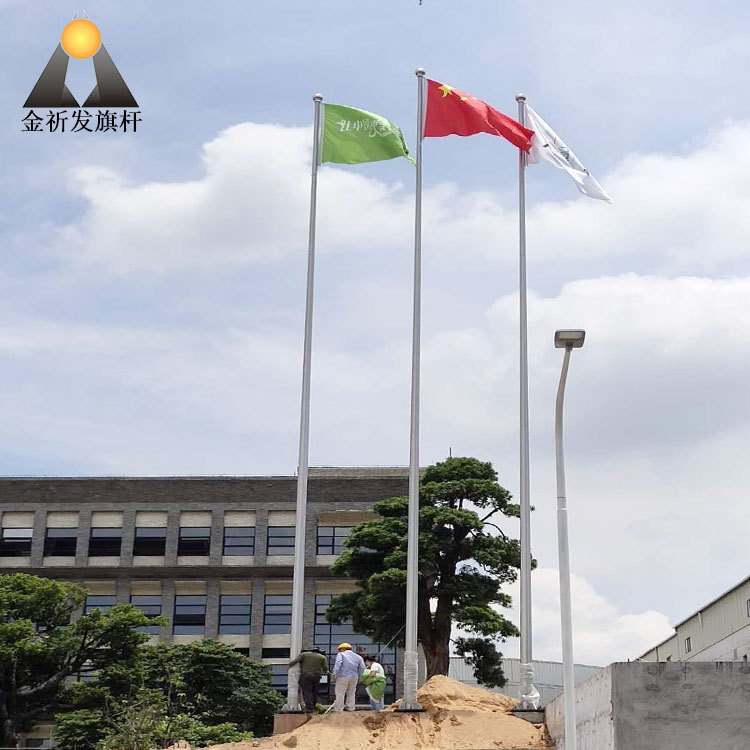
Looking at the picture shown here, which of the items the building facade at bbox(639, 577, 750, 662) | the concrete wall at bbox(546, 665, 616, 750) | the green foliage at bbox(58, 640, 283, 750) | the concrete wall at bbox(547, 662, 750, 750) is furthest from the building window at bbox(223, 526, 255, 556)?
the concrete wall at bbox(547, 662, 750, 750)

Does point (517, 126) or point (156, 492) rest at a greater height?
point (517, 126)

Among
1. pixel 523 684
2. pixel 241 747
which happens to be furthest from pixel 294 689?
pixel 523 684

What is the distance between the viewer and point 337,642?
190 ft

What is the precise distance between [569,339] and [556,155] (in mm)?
12804

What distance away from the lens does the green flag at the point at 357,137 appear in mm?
26734

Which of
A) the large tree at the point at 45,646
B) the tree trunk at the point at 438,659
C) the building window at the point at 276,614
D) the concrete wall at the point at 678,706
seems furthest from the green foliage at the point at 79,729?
the concrete wall at the point at 678,706

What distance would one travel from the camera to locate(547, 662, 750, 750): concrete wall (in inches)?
662

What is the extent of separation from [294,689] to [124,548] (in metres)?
38.9

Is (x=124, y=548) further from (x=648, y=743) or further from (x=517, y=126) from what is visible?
(x=648, y=743)

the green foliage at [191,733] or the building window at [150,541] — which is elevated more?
the building window at [150,541]

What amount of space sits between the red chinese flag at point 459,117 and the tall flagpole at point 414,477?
1.19 ft

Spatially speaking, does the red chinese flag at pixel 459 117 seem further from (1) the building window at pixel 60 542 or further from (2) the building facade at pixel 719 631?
(1) the building window at pixel 60 542

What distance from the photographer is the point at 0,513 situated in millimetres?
62562

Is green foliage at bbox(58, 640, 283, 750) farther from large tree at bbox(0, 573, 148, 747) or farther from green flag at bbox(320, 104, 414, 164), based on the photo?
green flag at bbox(320, 104, 414, 164)
